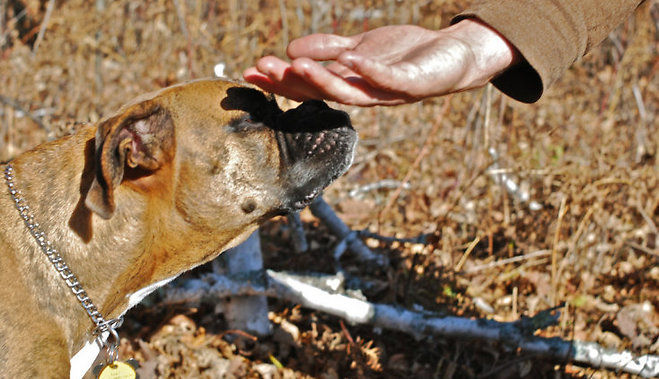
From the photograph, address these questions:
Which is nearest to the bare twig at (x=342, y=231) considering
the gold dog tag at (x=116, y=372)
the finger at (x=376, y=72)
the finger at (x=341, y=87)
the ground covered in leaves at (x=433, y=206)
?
the ground covered in leaves at (x=433, y=206)

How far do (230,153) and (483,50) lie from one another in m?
1.27

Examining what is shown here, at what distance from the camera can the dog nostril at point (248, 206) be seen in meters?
3.27

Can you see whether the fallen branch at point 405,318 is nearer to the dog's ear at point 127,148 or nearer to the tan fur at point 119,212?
the tan fur at point 119,212

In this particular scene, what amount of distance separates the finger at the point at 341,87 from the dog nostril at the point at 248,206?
2.86 feet

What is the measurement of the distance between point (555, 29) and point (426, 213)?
11.1 ft

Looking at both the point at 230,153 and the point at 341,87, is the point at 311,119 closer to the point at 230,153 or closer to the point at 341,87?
the point at 230,153

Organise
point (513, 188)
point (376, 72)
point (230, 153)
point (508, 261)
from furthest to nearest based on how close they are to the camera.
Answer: point (513, 188), point (508, 261), point (230, 153), point (376, 72)

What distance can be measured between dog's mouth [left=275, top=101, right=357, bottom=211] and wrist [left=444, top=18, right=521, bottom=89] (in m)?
0.67

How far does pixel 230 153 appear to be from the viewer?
3158mm

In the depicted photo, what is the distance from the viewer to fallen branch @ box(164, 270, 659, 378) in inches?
161

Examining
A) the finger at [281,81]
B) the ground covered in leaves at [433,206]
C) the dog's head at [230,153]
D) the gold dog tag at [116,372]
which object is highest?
the finger at [281,81]

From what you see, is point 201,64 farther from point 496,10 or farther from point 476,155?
point 496,10

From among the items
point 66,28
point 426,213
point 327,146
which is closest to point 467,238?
point 426,213

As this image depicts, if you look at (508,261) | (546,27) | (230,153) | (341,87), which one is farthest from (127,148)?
(508,261)
